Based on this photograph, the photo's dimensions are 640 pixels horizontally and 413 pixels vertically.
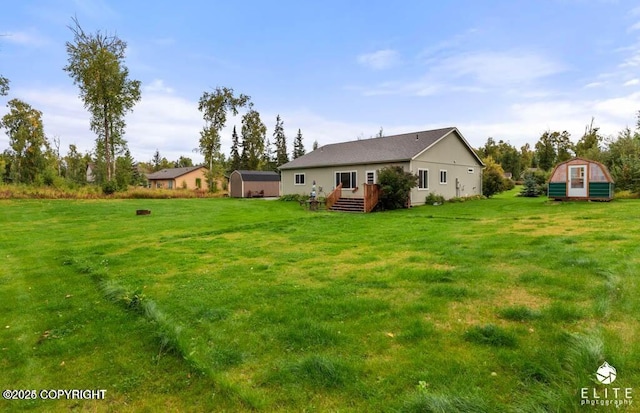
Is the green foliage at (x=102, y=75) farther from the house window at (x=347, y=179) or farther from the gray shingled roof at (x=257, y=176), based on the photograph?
the house window at (x=347, y=179)

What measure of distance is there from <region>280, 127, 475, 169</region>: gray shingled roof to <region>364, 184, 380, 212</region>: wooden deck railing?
3.13 metres

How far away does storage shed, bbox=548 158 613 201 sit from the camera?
666 inches

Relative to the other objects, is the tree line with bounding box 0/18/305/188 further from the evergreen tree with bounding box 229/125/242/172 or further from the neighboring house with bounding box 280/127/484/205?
the neighboring house with bounding box 280/127/484/205

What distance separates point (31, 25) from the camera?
12031 millimetres

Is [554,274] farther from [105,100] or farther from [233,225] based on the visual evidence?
[105,100]

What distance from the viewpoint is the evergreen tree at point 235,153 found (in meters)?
53.8

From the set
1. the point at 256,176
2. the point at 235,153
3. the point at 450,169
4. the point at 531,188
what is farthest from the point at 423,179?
the point at 235,153

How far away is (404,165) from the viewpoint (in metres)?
19.7

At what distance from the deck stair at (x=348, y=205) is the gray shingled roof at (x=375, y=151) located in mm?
3369

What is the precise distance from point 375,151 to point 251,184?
54.6ft

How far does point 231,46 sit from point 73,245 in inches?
571

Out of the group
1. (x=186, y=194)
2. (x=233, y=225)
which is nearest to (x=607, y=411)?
(x=233, y=225)

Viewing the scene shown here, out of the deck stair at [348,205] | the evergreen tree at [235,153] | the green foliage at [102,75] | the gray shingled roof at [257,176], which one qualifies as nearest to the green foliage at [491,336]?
the deck stair at [348,205]

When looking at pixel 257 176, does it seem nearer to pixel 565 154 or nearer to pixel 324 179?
pixel 324 179
